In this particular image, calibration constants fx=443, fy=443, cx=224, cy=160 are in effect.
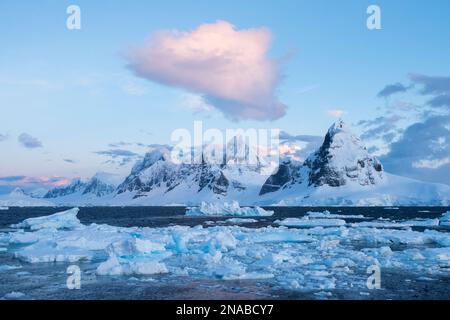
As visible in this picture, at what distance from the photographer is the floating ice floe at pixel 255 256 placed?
20594 mm

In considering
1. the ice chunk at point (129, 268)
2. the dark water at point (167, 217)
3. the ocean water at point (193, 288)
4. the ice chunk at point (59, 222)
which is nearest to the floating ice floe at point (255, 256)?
the ice chunk at point (129, 268)

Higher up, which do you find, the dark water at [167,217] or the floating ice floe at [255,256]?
the floating ice floe at [255,256]

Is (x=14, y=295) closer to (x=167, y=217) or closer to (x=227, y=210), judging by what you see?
(x=167, y=217)

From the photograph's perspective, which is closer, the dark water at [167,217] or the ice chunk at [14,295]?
the ice chunk at [14,295]

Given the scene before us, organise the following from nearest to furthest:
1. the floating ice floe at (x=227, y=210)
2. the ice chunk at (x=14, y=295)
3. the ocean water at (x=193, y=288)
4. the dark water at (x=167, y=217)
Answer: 1. the ice chunk at (x=14, y=295)
2. the ocean water at (x=193, y=288)
3. the dark water at (x=167, y=217)
4. the floating ice floe at (x=227, y=210)

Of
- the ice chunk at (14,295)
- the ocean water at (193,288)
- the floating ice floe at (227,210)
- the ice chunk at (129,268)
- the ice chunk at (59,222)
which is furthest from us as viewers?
the floating ice floe at (227,210)

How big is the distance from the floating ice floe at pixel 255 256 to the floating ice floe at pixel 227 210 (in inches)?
2130

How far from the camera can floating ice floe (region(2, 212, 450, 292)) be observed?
2059 centimetres

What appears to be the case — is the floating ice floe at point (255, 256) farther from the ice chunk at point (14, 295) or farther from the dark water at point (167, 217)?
the dark water at point (167, 217)

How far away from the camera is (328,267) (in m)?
22.4
